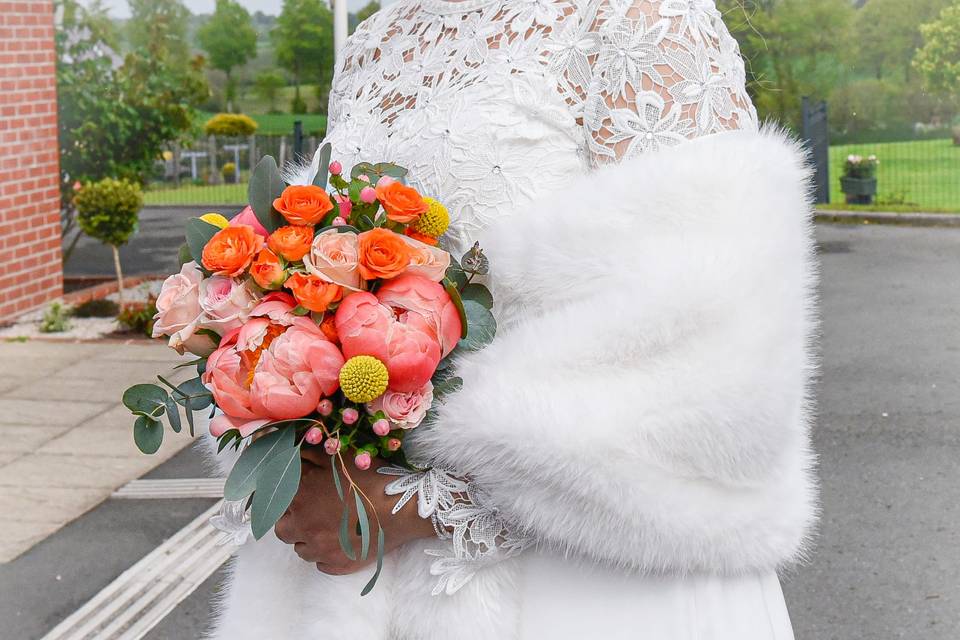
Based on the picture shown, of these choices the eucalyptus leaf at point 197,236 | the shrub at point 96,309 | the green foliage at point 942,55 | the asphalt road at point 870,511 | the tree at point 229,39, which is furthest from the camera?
the green foliage at point 942,55

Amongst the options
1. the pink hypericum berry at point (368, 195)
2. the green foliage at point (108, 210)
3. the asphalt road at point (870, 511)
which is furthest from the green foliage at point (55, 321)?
the pink hypericum berry at point (368, 195)

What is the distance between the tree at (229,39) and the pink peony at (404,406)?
9.30 m

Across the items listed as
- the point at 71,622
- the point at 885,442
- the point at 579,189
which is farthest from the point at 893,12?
the point at 579,189

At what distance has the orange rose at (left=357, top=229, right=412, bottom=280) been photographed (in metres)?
1.40

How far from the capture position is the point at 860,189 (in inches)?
494

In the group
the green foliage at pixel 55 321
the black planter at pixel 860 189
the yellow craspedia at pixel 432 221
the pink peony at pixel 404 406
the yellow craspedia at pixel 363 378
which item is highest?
the black planter at pixel 860 189

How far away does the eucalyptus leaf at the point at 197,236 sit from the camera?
61.3 inches

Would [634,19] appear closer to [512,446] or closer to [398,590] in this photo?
[512,446]

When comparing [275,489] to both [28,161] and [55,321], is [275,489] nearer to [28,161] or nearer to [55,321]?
[55,321]

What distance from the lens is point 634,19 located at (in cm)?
160

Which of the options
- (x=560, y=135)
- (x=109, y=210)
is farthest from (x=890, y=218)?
(x=560, y=135)

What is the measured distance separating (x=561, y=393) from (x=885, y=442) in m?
5.04

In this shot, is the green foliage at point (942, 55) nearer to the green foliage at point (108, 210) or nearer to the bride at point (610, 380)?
the green foliage at point (108, 210)


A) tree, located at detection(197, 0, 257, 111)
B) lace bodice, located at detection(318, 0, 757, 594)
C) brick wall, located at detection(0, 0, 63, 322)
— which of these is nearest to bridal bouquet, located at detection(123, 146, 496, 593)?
lace bodice, located at detection(318, 0, 757, 594)
